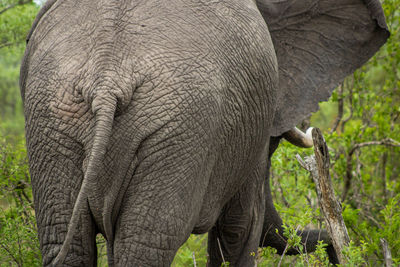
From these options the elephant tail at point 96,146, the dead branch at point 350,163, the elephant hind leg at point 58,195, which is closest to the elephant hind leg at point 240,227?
the elephant hind leg at point 58,195

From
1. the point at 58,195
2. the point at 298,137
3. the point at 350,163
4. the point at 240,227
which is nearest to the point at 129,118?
the point at 58,195

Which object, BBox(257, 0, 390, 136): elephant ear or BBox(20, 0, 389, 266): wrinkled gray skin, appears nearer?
BBox(20, 0, 389, 266): wrinkled gray skin

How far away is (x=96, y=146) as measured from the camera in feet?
5.99

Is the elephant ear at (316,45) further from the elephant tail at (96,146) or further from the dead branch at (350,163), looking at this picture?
the elephant tail at (96,146)

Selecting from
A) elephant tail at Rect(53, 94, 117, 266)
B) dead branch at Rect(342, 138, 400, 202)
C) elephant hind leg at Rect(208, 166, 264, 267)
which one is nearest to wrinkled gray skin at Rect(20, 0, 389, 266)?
elephant tail at Rect(53, 94, 117, 266)

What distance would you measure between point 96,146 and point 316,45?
74.3 inches

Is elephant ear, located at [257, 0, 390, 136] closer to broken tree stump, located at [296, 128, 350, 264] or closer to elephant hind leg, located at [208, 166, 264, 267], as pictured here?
broken tree stump, located at [296, 128, 350, 264]

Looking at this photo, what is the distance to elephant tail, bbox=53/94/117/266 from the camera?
182 cm

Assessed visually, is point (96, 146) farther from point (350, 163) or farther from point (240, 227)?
point (350, 163)

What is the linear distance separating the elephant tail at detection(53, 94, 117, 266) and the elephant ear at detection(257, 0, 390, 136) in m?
1.44

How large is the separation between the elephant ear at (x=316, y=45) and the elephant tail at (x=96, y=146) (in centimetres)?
144

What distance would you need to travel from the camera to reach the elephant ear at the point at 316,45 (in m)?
3.17

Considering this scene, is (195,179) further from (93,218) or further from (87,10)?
(87,10)

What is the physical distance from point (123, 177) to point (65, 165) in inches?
8.2
